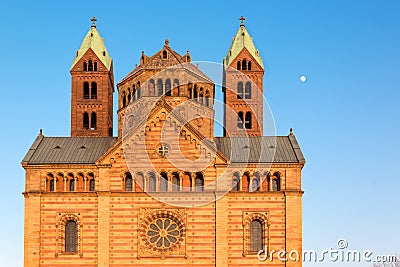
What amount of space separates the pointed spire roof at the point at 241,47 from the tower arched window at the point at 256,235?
73.9 ft

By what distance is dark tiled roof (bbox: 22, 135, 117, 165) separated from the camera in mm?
65062

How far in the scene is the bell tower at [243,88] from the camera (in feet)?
262

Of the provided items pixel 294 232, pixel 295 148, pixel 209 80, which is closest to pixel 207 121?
pixel 209 80

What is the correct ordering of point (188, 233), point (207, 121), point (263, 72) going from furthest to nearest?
point (263, 72)
point (207, 121)
point (188, 233)

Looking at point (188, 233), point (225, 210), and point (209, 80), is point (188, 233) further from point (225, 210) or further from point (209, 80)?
point (209, 80)

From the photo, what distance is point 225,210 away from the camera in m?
63.5

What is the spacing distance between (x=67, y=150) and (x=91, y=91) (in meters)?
15.6

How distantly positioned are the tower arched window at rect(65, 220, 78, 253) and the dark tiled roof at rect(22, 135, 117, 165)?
4.88 m

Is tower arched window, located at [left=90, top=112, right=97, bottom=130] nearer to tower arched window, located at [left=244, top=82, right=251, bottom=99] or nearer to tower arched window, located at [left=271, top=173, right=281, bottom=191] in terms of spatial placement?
tower arched window, located at [left=244, top=82, right=251, bottom=99]

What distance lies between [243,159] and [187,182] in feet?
16.2

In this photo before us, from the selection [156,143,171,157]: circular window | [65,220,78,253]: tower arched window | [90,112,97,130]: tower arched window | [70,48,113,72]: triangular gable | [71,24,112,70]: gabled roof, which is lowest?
[65,220,78,253]: tower arched window

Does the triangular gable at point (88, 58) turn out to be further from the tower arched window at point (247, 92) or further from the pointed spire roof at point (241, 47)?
the tower arched window at point (247, 92)

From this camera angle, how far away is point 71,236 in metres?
63.8

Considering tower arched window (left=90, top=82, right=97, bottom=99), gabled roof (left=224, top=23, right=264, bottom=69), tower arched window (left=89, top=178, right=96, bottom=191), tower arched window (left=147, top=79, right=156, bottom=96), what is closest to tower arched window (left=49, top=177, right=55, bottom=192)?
tower arched window (left=89, top=178, right=96, bottom=191)
